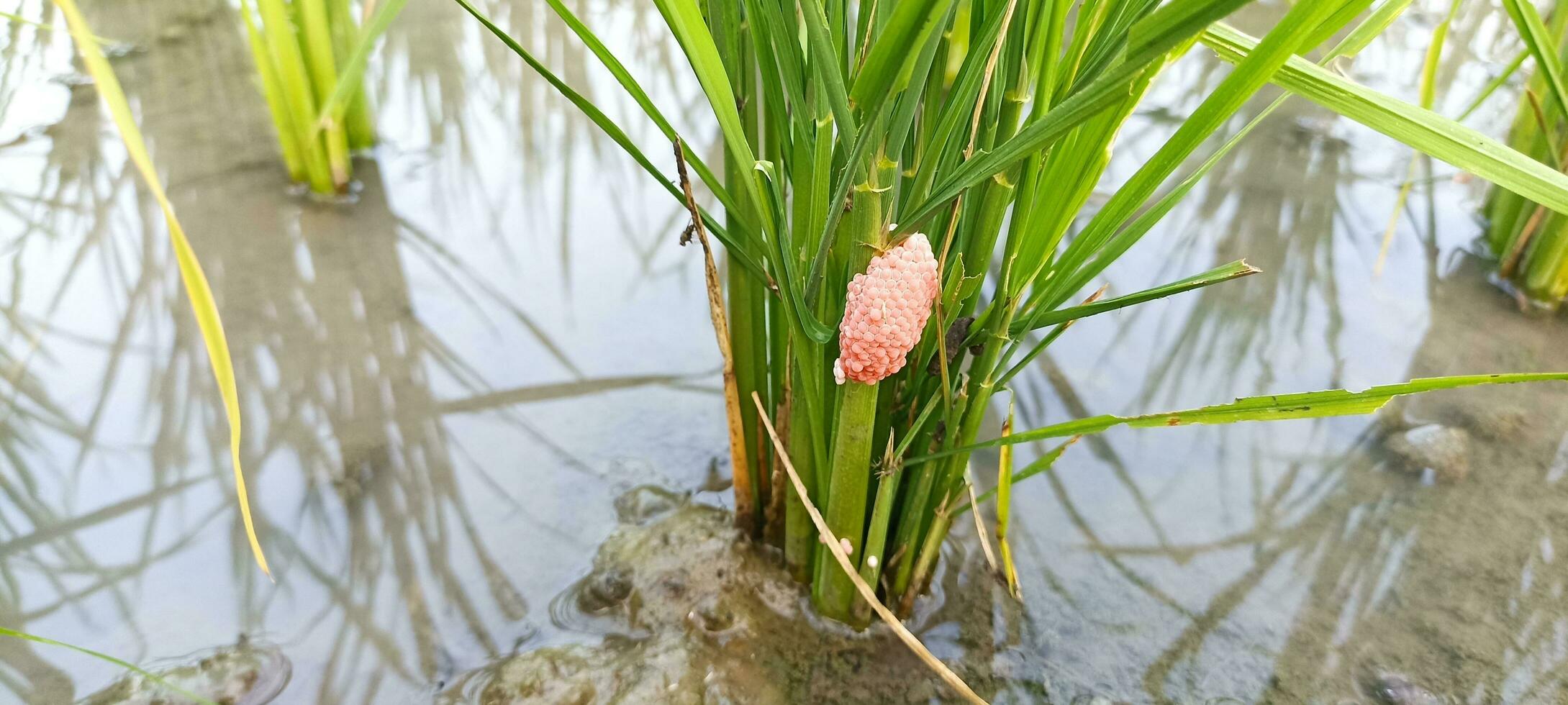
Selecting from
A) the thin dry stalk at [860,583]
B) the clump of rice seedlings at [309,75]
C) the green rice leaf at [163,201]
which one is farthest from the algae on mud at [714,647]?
the clump of rice seedlings at [309,75]

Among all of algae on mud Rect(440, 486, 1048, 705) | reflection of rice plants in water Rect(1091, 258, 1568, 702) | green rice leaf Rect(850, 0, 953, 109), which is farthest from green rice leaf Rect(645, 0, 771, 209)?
reflection of rice plants in water Rect(1091, 258, 1568, 702)

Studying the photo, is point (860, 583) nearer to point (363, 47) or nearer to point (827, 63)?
point (827, 63)

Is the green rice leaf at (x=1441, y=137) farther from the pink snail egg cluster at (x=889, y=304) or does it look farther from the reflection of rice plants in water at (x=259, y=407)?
the reflection of rice plants in water at (x=259, y=407)

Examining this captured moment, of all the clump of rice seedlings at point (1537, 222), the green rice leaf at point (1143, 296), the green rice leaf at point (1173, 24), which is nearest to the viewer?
the green rice leaf at point (1173, 24)

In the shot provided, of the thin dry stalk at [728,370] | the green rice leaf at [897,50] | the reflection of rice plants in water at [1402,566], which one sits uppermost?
the green rice leaf at [897,50]

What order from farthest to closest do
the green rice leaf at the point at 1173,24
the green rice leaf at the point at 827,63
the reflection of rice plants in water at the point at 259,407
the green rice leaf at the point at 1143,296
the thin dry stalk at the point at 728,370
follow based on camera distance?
the reflection of rice plants in water at the point at 259,407, the thin dry stalk at the point at 728,370, the green rice leaf at the point at 1143,296, the green rice leaf at the point at 827,63, the green rice leaf at the point at 1173,24

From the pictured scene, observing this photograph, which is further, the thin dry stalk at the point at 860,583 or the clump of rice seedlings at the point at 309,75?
the clump of rice seedlings at the point at 309,75

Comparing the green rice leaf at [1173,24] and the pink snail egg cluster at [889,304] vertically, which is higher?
the green rice leaf at [1173,24]
